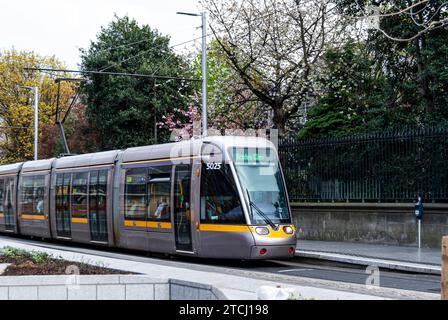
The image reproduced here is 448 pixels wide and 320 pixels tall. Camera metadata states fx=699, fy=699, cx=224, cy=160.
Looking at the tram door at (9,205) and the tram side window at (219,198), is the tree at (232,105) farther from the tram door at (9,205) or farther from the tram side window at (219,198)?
the tram side window at (219,198)

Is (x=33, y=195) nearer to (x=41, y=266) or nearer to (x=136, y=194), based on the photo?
(x=136, y=194)

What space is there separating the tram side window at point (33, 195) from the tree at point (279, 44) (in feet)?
30.6

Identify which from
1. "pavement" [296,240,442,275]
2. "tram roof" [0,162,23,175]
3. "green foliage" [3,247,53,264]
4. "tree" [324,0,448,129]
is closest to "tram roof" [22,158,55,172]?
"tram roof" [0,162,23,175]

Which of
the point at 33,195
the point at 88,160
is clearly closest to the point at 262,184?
the point at 88,160

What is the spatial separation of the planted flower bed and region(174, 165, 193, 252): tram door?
3.97 meters

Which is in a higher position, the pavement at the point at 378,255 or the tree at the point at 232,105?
the tree at the point at 232,105

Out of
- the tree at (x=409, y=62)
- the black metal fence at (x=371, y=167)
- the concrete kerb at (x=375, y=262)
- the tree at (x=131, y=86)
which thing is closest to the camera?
the concrete kerb at (x=375, y=262)

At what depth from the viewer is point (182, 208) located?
17109mm

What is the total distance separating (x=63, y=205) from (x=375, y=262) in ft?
37.3

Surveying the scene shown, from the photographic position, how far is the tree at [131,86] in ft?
132

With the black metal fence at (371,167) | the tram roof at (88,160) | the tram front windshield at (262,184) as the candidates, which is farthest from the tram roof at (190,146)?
the black metal fence at (371,167)

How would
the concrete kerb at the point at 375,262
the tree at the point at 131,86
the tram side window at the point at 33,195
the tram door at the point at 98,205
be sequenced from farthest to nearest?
the tree at the point at 131,86, the tram side window at the point at 33,195, the tram door at the point at 98,205, the concrete kerb at the point at 375,262

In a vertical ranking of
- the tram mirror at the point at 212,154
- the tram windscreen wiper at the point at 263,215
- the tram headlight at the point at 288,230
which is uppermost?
the tram mirror at the point at 212,154

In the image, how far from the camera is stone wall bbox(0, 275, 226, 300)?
31.1ft
